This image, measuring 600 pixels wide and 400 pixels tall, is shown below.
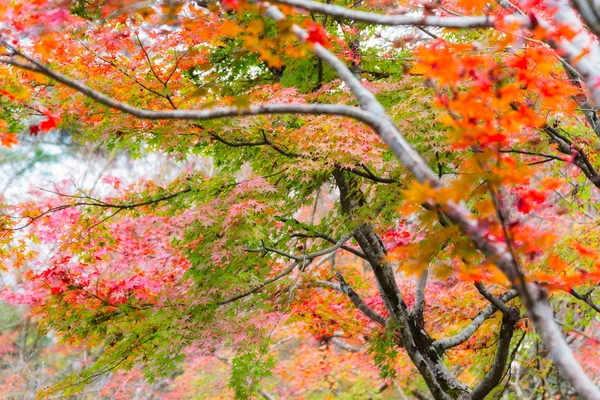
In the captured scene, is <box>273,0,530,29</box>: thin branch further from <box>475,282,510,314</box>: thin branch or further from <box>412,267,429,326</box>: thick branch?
<box>412,267,429,326</box>: thick branch

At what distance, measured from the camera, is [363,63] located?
224 inches

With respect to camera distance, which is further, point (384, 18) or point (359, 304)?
point (359, 304)

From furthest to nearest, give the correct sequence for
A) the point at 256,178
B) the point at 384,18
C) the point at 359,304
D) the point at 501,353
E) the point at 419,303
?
the point at 359,304, the point at 419,303, the point at 501,353, the point at 256,178, the point at 384,18

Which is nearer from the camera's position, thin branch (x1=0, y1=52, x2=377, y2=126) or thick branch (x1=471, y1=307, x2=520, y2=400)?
thin branch (x1=0, y1=52, x2=377, y2=126)

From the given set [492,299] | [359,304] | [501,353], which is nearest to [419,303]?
[359,304]

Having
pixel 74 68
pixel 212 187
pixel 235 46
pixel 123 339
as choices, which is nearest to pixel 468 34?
pixel 235 46

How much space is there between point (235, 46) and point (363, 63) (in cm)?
139

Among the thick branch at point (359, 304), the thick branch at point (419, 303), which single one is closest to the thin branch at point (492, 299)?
the thick branch at point (419, 303)

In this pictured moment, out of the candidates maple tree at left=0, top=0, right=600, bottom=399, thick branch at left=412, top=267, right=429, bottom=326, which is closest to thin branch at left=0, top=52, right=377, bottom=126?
maple tree at left=0, top=0, right=600, bottom=399

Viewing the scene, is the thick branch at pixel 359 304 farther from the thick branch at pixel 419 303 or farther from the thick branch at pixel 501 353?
the thick branch at pixel 501 353

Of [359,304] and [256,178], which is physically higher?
[256,178]

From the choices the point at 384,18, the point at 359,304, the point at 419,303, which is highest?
the point at 359,304

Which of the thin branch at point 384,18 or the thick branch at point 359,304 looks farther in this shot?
the thick branch at point 359,304

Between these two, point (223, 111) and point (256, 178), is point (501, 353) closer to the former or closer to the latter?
point (256, 178)
